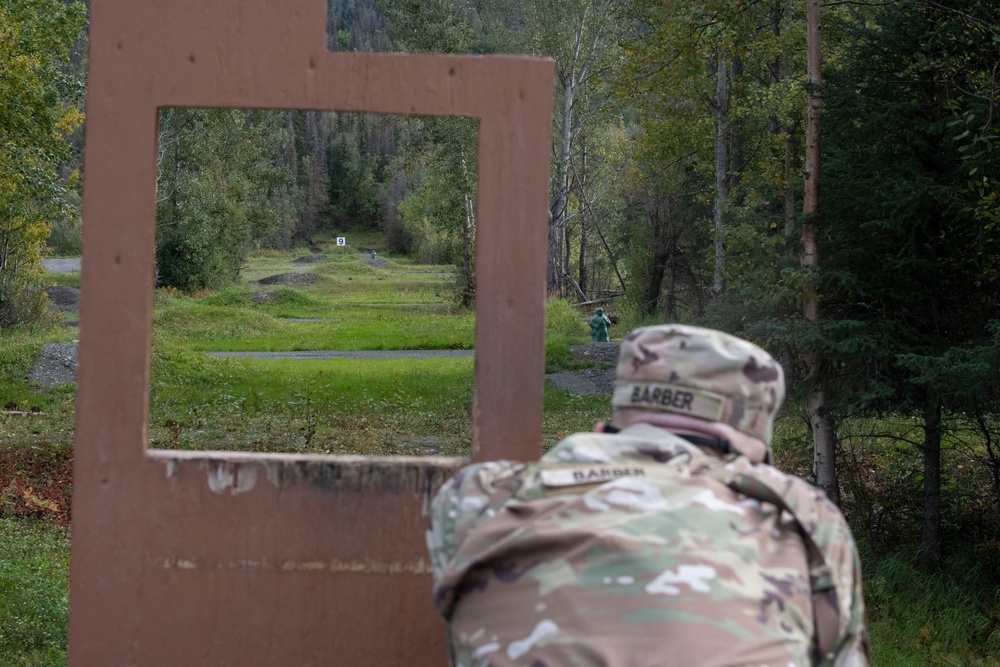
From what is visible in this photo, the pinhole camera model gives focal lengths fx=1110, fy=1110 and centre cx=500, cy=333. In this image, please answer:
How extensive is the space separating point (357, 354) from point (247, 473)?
17129 mm

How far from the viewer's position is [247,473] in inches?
142

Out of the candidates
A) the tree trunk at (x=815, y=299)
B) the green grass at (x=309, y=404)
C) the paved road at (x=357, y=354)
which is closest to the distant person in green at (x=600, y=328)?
the paved road at (x=357, y=354)

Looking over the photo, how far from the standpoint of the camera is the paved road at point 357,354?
19.8 m

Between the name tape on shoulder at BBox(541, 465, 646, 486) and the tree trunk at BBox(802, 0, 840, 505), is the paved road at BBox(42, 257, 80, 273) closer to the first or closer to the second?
the tree trunk at BBox(802, 0, 840, 505)

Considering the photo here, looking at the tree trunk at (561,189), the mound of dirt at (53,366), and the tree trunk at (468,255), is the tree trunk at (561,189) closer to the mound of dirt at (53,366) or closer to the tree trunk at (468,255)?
the tree trunk at (468,255)

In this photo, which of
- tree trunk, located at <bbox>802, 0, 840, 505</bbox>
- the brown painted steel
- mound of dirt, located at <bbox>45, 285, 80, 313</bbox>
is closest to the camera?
the brown painted steel

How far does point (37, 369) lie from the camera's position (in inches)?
626

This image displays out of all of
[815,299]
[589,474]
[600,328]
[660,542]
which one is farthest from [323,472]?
[600,328]

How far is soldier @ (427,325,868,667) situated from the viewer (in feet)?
5.95

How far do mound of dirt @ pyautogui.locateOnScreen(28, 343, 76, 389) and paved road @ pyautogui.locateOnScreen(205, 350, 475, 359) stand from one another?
3.17 m

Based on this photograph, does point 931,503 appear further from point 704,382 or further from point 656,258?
point 656,258

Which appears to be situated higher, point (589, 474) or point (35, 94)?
point (35, 94)

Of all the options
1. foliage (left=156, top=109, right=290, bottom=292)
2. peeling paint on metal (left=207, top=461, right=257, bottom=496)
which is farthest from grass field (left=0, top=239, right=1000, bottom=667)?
foliage (left=156, top=109, right=290, bottom=292)

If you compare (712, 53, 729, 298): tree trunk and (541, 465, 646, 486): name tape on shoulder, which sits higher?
(712, 53, 729, 298): tree trunk
